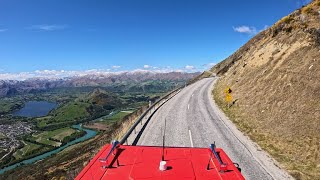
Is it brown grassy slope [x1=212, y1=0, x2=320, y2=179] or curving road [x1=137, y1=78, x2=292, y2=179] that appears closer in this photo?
curving road [x1=137, y1=78, x2=292, y2=179]

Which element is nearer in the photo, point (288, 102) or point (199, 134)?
point (199, 134)

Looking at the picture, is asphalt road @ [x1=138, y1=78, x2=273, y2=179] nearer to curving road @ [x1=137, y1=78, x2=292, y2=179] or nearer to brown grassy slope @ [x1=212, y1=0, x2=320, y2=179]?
curving road @ [x1=137, y1=78, x2=292, y2=179]

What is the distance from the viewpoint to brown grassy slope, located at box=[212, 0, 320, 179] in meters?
17.1

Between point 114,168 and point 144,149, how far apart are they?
1.19 meters

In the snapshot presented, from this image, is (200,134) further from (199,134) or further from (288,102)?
(288,102)

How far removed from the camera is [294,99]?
900 inches

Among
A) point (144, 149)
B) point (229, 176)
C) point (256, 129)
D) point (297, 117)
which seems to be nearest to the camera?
point (229, 176)

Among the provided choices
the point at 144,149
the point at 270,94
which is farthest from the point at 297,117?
the point at 144,149

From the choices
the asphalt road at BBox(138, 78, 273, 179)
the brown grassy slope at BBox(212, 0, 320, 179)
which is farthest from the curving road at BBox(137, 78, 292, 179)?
the brown grassy slope at BBox(212, 0, 320, 179)

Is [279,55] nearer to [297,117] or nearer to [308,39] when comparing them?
[308,39]

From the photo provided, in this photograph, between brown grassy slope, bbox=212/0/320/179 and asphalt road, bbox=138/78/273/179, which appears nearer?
asphalt road, bbox=138/78/273/179

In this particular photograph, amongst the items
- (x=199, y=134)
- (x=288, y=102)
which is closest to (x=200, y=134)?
(x=199, y=134)

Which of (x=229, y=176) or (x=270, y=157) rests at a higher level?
(x=229, y=176)

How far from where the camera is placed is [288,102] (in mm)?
23156
